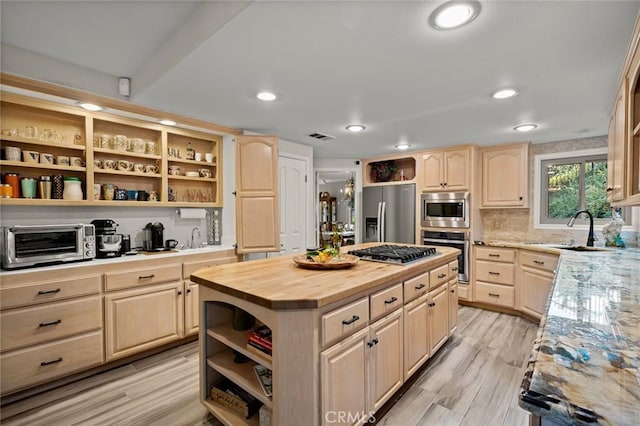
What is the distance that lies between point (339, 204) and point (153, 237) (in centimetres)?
375

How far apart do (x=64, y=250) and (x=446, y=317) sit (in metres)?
3.20

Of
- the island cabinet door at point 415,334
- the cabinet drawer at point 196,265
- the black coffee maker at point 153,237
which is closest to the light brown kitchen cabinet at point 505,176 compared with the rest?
the island cabinet door at point 415,334

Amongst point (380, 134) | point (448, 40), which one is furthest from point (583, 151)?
point (448, 40)

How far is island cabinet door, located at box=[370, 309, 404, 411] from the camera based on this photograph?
1700 mm

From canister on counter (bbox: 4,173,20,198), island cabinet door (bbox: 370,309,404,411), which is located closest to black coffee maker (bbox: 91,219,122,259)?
canister on counter (bbox: 4,173,20,198)

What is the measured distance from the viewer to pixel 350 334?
5.04 feet

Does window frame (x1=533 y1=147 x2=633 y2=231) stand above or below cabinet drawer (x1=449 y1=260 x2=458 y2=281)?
above

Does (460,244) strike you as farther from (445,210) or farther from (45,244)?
(45,244)

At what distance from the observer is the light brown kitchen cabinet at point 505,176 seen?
3.81 meters

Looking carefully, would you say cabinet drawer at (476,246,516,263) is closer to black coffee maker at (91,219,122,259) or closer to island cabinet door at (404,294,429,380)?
island cabinet door at (404,294,429,380)

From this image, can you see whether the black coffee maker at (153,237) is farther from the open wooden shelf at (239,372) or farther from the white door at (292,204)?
the open wooden shelf at (239,372)

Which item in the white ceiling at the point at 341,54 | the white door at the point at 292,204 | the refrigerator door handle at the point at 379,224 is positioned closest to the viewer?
the white ceiling at the point at 341,54

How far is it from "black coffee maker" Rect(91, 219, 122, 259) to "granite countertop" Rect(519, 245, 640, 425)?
117 inches

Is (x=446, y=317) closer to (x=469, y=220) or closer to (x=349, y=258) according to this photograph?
(x=349, y=258)
